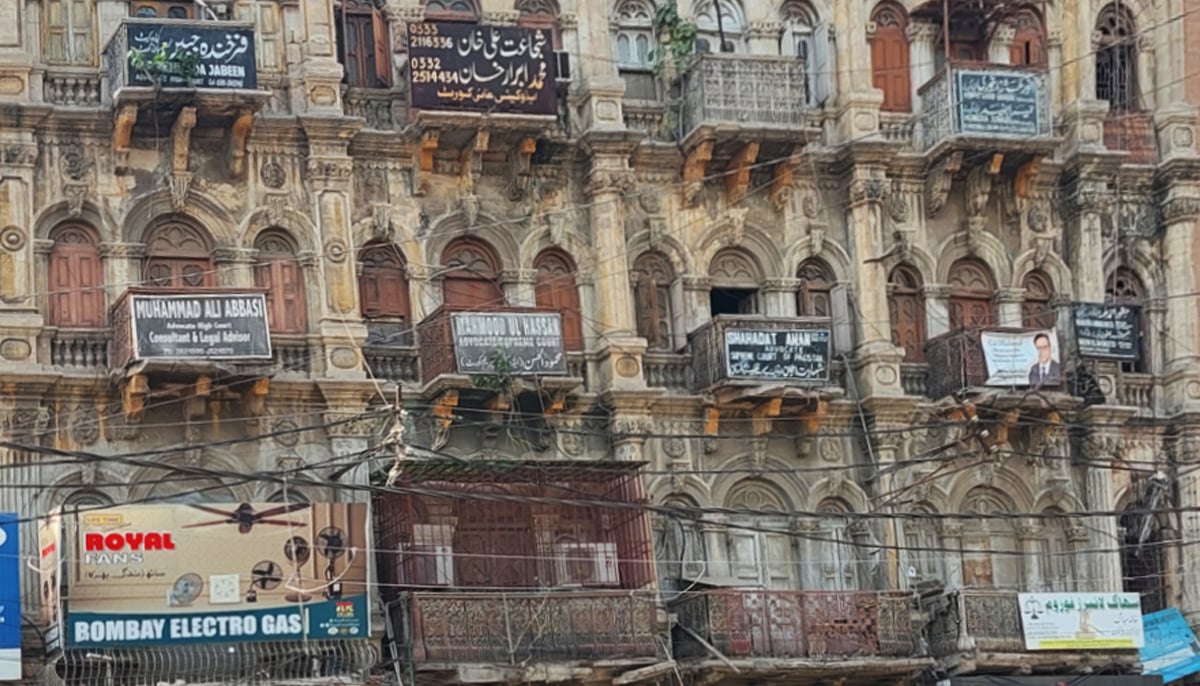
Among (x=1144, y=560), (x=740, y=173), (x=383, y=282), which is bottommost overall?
(x=1144, y=560)

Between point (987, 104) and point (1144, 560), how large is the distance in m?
7.68

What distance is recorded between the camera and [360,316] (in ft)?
126

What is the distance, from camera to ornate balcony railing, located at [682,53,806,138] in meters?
40.0

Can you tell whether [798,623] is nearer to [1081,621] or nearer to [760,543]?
[760,543]

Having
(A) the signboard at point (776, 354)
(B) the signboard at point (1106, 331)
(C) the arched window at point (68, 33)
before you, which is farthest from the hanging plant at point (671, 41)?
(C) the arched window at point (68, 33)

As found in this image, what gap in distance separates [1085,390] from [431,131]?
11.0m

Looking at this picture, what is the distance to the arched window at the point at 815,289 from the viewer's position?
41.5 m

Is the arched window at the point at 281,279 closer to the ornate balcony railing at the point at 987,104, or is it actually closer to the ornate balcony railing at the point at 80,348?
the ornate balcony railing at the point at 80,348

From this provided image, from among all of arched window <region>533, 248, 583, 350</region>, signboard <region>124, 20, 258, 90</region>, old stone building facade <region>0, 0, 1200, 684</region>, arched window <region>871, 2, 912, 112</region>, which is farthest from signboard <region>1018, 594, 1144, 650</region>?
signboard <region>124, 20, 258, 90</region>

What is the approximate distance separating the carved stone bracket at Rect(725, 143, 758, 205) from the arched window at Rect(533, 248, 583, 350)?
272 cm

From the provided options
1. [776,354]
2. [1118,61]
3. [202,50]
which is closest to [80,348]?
[202,50]

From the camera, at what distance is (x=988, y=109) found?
41.2 meters

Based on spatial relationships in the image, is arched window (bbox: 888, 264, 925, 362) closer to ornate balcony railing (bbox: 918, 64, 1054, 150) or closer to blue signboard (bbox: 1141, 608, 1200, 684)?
ornate balcony railing (bbox: 918, 64, 1054, 150)

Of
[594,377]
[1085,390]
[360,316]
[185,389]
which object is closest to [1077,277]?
[1085,390]
